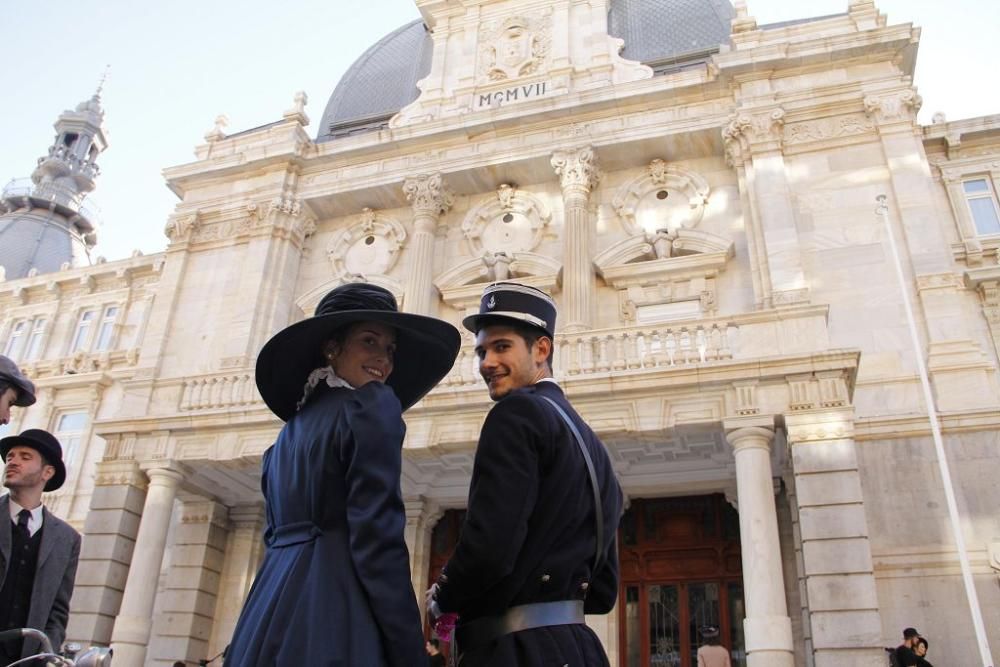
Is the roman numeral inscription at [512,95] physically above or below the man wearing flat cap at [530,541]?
above

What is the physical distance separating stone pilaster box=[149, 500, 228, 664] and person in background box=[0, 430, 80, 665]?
1252 centimetres

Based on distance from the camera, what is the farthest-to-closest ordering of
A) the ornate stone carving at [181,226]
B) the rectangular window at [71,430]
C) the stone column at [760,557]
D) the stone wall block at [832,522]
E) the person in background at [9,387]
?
the rectangular window at [71,430] < the ornate stone carving at [181,226] < the stone wall block at [832,522] < the stone column at [760,557] < the person in background at [9,387]

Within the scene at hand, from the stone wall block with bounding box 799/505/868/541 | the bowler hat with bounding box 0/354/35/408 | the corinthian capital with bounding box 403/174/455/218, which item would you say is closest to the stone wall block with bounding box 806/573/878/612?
the stone wall block with bounding box 799/505/868/541

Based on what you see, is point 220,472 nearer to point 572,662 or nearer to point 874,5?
point 572,662

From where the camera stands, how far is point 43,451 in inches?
228

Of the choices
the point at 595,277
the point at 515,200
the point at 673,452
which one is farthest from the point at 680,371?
the point at 515,200

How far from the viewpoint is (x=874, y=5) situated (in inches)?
728

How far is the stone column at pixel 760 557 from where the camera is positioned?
11.0m

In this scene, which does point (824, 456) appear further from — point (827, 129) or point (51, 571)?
point (51, 571)

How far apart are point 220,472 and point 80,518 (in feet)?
30.1

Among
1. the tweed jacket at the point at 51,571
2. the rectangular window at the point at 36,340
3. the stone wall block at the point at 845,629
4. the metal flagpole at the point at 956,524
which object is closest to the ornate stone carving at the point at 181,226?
the rectangular window at the point at 36,340

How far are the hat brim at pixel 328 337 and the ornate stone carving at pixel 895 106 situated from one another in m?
16.0

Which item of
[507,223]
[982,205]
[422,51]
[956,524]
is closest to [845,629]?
[956,524]

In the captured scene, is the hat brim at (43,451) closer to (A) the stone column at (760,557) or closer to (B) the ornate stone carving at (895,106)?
(A) the stone column at (760,557)
